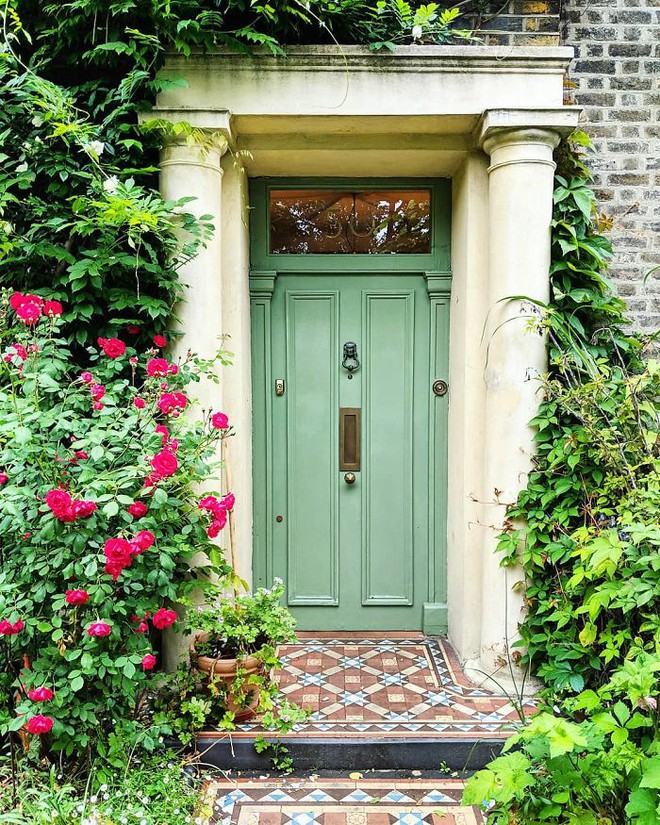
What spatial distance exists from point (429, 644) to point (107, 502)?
2381 millimetres

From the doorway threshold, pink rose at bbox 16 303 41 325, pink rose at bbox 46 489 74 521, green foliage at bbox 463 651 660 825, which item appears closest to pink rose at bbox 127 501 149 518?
pink rose at bbox 46 489 74 521

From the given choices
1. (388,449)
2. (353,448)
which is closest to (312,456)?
(353,448)

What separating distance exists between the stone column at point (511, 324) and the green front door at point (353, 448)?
69 centimetres

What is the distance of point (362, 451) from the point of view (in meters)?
4.32

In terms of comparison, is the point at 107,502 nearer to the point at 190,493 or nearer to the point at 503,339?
the point at 190,493

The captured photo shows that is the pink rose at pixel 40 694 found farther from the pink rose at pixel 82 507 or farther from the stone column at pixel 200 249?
the stone column at pixel 200 249

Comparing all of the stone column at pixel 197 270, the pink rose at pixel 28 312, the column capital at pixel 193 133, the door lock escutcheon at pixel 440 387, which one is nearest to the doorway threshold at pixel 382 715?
the stone column at pixel 197 270

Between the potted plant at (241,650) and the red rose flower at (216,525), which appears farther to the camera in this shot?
the potted plant at (241,650)

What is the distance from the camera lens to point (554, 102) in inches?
138

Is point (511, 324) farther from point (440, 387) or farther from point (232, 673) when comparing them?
point (232, 673)

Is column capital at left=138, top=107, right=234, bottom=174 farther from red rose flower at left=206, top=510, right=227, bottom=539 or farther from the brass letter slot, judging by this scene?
red rose flower at left=206, top=510, right=227, bottom=539

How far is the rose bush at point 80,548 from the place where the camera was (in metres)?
2.61

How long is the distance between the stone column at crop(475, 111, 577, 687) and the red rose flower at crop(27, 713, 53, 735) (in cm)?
221

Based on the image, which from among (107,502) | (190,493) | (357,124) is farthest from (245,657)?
(357,124)
